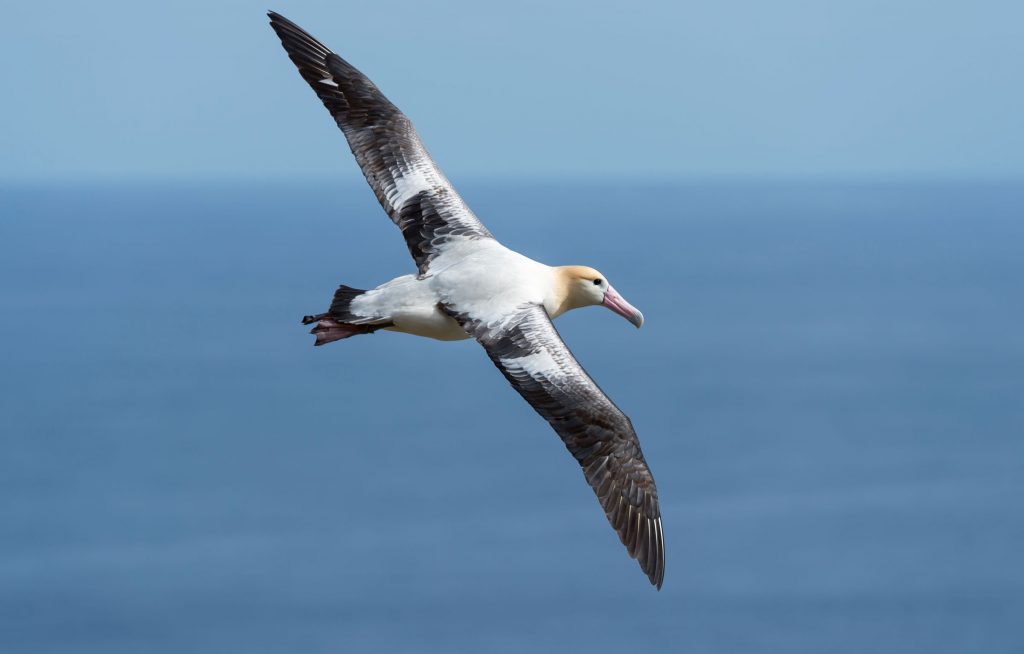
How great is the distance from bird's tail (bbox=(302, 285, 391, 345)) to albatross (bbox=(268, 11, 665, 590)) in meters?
0.01

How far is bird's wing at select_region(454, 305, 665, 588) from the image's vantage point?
424 inches

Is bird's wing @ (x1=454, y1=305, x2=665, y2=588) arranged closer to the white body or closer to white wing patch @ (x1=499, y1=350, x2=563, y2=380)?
white wing patch @ (x1=499, y1=350, x2=563, y2=380)

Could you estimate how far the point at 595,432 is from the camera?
35.4ft

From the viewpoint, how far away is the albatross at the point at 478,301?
1083 centimetres

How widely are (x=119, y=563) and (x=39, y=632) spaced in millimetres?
15688

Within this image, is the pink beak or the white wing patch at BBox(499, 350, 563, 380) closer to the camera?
the white wing patch at BBox(499, 350, 563, 380)

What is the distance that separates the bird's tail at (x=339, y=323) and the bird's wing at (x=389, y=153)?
96 cm

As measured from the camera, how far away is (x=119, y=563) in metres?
183

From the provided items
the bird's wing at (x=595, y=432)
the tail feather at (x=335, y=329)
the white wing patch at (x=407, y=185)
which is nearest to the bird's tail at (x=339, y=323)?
the tail feather at (x=335, y=329)

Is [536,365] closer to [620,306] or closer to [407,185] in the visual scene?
[620,306]

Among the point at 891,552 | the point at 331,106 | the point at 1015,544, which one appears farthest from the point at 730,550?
the point at 331,106

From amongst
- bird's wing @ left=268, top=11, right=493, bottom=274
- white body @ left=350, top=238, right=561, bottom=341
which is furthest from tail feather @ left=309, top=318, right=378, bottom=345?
bird's wing @ left=268, top=11, right=493, bottom=274

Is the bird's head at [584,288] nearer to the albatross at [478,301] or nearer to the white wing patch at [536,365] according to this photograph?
the albatross at [478,301]

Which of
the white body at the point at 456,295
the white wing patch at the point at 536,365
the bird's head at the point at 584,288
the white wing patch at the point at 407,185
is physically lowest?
the white wing patch at the point at 536,365
